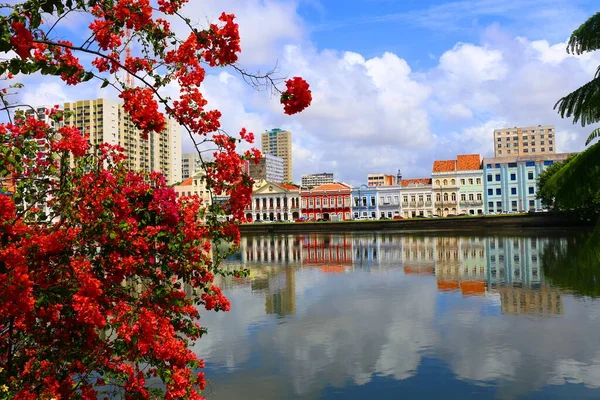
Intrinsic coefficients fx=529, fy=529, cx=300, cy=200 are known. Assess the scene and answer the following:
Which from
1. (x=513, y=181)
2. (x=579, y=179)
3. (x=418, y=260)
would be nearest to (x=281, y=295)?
(x=418, y=260)

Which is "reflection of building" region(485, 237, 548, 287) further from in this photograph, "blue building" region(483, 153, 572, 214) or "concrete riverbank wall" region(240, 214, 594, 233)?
"blue building" region(483, 153, 572, 214)

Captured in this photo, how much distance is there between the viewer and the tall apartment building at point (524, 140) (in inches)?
5477

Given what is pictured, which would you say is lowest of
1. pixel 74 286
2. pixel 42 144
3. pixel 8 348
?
pixel 8 348

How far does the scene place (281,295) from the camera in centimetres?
1970

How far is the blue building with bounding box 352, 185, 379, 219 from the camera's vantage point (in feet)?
297

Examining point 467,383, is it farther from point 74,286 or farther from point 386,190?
point 386,190

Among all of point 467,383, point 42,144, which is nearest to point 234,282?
point 467,383

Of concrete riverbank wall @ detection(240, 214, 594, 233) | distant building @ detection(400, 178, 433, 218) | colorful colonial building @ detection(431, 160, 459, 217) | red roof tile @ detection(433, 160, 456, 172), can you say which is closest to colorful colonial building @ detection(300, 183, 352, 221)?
distant building @ detection(400, 178, 433, 218)

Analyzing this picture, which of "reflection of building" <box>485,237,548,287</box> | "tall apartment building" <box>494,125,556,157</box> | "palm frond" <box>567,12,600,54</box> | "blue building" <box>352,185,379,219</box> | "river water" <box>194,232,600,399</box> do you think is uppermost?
"tall apartment building" <box>494,125,556,157</box>

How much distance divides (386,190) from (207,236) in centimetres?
8591

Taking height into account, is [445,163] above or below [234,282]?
above

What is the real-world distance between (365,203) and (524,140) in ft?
235

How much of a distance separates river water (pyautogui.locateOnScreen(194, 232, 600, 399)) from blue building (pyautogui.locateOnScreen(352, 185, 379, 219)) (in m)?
66.3

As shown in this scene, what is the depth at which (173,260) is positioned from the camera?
5.30m
